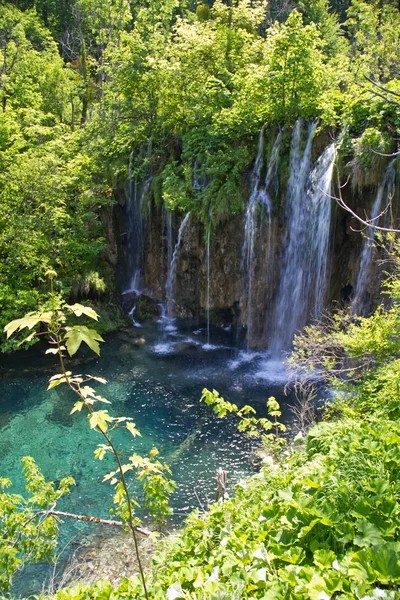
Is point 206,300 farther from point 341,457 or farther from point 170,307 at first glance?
point 341,457

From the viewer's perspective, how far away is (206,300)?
15742 millimetres

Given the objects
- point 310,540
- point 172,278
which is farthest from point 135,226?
point 310,540

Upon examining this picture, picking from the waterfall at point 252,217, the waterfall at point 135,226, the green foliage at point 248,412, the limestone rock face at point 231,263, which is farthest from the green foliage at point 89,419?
the waterfall at point 135,226

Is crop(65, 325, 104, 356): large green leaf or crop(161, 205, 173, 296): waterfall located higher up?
crop(161, 205, 173, 296): waterfall

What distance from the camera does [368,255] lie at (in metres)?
10.8

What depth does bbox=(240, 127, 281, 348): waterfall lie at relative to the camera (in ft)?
44.1

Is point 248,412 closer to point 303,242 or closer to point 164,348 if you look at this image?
point 303,242

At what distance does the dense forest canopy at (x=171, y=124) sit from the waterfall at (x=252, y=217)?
1.29 feet

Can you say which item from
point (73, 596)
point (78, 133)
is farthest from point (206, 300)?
point (73, 596)

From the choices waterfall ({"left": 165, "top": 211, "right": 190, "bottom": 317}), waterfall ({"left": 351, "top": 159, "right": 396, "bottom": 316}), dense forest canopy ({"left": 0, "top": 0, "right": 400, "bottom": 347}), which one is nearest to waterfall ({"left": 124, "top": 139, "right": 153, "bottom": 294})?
dense forest canopy ({"left": 0, "top": 0, "right": 400, "bottom": 347})

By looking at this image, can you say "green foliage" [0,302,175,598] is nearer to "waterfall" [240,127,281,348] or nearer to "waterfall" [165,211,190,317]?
"waterfall" [240,127,281,348]

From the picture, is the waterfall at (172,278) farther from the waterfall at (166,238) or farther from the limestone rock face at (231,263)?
the waterfall at (166,238)

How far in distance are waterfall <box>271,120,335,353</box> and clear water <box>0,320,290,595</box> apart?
→ 1.57 m

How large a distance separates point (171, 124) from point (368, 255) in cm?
1037
